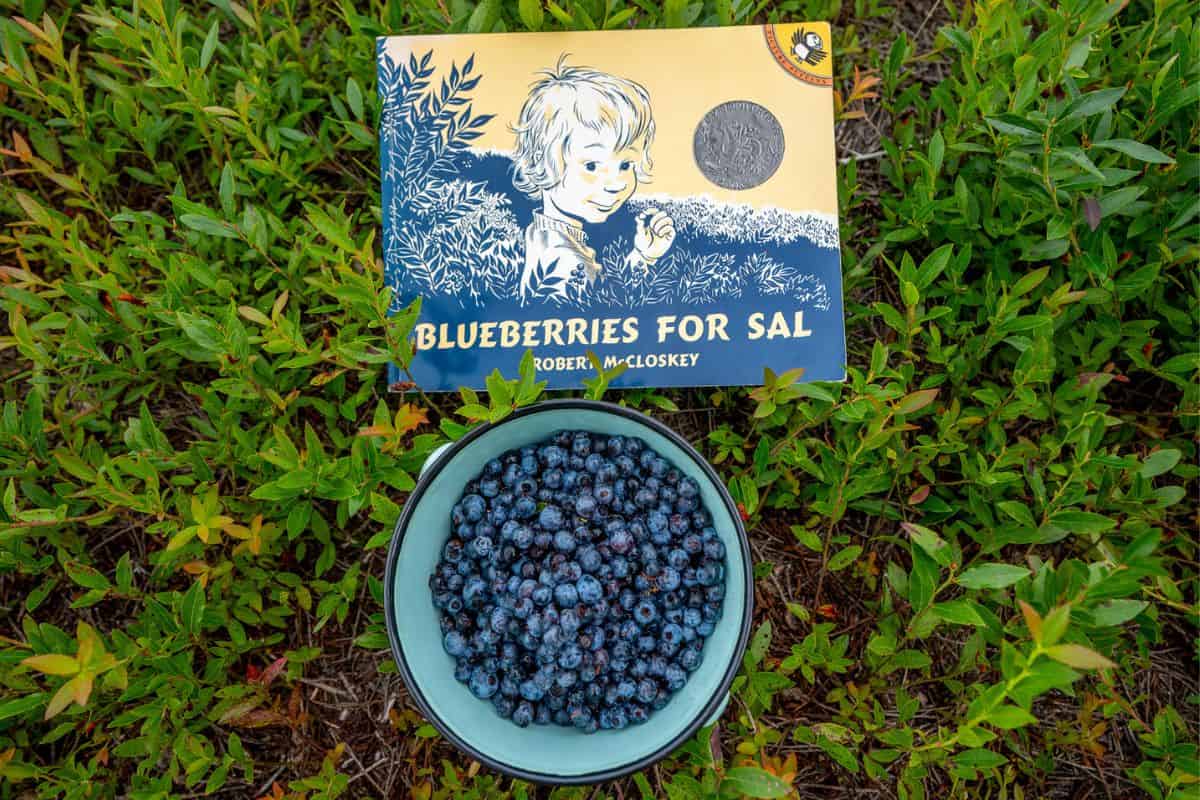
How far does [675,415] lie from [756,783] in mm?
835

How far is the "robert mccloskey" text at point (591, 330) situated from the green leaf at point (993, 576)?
0.68m

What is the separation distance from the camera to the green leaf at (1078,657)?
38.2 inches

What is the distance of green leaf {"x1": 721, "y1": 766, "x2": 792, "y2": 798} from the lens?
1.28 meters

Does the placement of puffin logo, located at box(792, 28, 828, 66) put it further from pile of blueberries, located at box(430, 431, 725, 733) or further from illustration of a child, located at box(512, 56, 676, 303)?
pile of blueberries, located at box(430, 431, 725, 733)

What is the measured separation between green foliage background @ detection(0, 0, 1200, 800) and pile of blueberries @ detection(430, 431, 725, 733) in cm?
19

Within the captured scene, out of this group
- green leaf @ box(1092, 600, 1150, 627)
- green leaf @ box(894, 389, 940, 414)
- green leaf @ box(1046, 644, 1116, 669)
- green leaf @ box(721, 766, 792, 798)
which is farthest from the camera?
green leaf @ box(894, 389, 940, 414)

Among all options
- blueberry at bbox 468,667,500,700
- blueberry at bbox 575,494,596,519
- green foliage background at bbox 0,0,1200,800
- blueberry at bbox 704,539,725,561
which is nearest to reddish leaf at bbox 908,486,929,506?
green foliage background at bbox 0,0,1200,800

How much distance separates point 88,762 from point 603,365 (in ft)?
4.87

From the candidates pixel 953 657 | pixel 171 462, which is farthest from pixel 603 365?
pixel 953 657

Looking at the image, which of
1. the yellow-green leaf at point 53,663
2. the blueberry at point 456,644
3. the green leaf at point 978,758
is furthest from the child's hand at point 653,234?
the yellow-green leaf at point 53,663

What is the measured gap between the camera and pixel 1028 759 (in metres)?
1.72

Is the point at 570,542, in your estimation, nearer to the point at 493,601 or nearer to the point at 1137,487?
the point at 493,601

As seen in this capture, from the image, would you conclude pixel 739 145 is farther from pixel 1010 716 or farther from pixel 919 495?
pixel 1010 716

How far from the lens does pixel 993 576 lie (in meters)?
1.21
